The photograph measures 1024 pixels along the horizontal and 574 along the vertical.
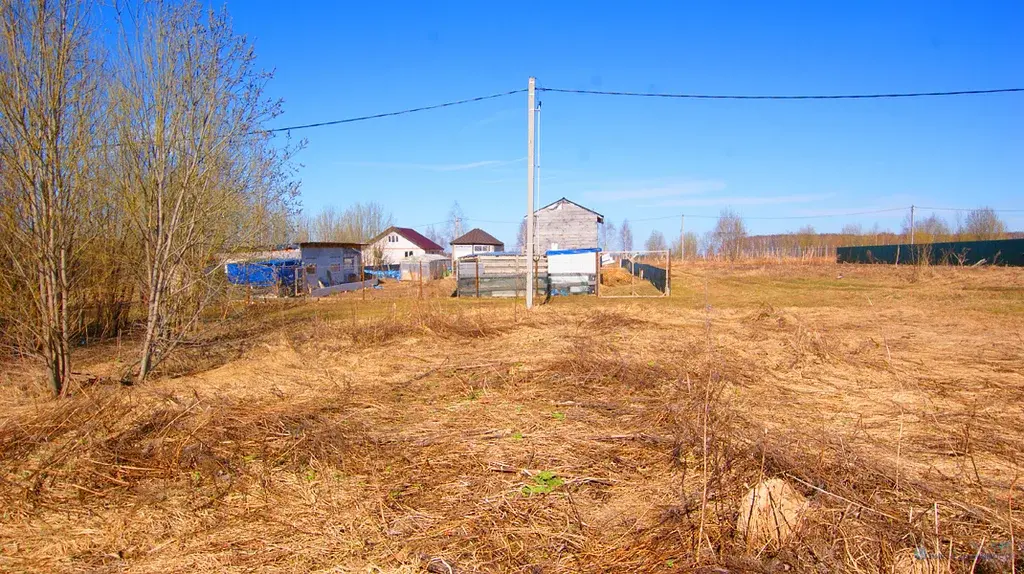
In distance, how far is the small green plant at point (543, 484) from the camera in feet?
14.4

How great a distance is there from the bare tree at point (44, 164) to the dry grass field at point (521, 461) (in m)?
0.85

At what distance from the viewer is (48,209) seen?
7246 millimetres

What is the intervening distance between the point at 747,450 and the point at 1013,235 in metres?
73.6

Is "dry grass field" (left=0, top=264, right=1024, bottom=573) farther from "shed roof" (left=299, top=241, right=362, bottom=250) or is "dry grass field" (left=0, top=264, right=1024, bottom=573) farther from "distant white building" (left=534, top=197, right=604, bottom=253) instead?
"distant white building" (left=534, top=197, right=604, bottom=253)

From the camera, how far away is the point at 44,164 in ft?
23.6

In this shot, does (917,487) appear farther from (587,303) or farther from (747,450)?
(587,303)

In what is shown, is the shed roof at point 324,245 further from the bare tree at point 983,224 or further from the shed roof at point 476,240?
the bare tree at point 983,224

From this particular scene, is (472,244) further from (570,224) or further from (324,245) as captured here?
(324,245)

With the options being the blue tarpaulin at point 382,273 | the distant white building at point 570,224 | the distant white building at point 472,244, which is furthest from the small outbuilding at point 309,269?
the distant white building at point 472,244

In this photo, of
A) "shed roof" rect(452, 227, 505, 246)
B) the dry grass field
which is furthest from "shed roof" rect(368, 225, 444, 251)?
the dry grass field

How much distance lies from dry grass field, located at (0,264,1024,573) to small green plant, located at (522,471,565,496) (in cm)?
2

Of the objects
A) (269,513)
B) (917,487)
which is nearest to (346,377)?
(269,513)

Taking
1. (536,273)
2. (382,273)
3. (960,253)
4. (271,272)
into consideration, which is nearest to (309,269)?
(271,272)

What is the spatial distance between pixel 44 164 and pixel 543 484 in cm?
700
